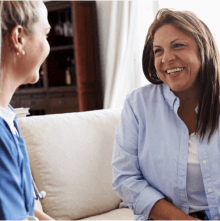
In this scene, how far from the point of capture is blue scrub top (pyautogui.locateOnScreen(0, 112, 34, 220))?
0.60 m

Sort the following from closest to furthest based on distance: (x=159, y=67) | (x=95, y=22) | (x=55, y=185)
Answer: (x=159, y=67), (x=55, y=185), (x=95, y=22)

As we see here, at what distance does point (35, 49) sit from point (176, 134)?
2.62 feet

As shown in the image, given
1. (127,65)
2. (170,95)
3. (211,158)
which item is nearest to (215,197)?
(211,158)

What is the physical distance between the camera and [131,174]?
136cm

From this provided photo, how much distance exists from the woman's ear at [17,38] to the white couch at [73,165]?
0.94 metres

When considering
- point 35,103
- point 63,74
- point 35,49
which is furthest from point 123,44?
point 35,49

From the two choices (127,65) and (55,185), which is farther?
(127,65)

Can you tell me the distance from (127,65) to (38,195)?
2894mm

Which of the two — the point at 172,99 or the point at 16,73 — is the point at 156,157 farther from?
the point at 16,73

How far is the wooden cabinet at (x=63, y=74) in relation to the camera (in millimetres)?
3799

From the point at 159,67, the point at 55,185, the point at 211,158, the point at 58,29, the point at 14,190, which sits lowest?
the point at 55,185

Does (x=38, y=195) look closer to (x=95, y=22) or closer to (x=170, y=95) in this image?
(x=170, y=95)

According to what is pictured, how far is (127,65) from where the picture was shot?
3.60 m

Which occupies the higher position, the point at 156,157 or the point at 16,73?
the point at 16,73
